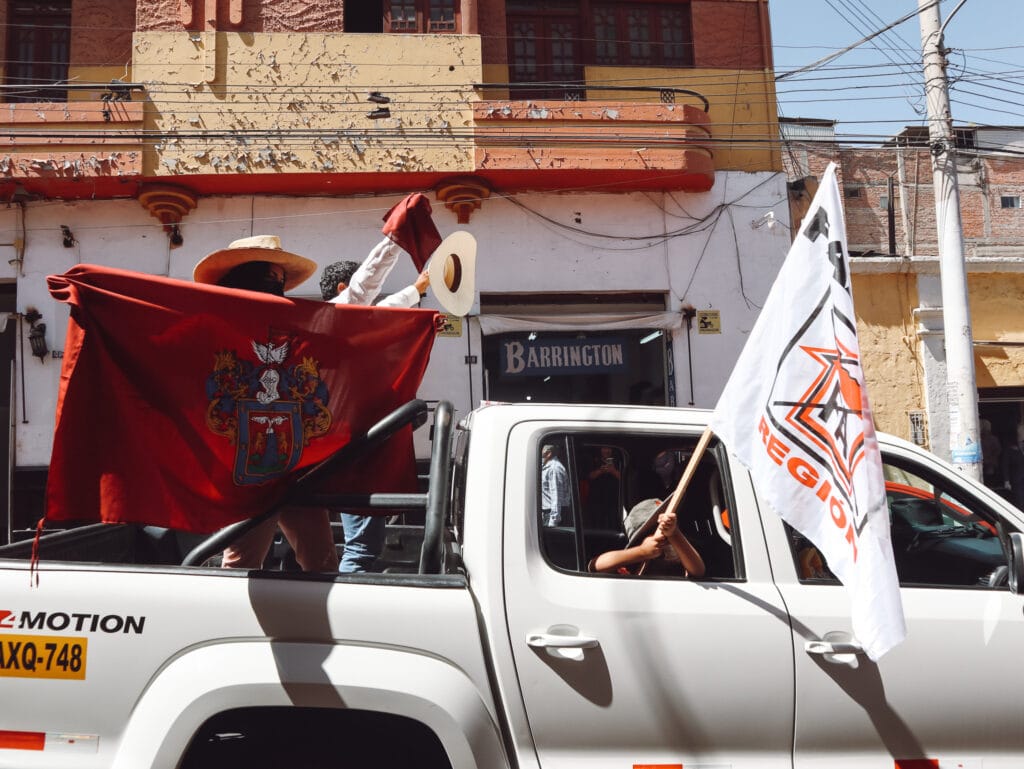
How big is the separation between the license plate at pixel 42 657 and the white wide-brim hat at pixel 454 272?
1.85 meters

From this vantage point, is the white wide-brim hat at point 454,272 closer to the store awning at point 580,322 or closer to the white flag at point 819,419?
the white flag at point 819,419

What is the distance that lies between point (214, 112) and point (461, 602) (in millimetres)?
10124

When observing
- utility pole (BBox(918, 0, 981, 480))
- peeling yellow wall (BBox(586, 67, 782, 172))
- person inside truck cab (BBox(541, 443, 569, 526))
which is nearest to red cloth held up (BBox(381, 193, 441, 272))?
person inside truck cab (BBox(541, 443, 569, 526))

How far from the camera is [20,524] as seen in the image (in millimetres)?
10242

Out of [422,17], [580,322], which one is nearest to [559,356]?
[580,322]

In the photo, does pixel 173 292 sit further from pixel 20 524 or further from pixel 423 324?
pixel 20 524

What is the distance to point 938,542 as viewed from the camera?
2.78 meters

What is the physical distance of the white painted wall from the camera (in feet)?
34.9

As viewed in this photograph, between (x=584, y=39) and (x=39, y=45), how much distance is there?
779 cm

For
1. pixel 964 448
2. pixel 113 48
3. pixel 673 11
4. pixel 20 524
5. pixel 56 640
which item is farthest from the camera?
pixel 673 11

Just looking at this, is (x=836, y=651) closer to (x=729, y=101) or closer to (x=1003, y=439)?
(x=729, y=101)

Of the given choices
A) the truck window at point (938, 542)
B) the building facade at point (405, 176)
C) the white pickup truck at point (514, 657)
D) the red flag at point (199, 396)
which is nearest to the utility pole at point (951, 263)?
the building facade at point (405, 176)

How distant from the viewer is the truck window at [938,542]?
2.51 meters

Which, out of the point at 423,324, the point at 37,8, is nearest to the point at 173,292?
the point at 423,324
